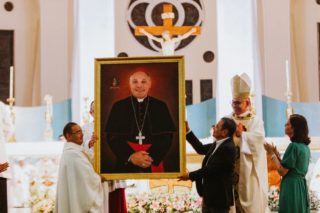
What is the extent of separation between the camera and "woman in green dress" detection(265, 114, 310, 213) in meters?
7.21

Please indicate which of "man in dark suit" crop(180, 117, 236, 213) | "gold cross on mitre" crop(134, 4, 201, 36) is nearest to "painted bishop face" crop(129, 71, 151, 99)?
"man in dark suit" crop(180, 117, 236, 213)

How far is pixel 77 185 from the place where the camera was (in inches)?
285

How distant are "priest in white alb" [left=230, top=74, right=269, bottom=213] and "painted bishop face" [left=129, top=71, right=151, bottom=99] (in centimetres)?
104

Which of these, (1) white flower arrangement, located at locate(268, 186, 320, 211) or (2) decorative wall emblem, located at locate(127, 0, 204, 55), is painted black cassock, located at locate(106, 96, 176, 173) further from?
(2) decorative wall emblem, located at locate(127, 0, 204, 55)

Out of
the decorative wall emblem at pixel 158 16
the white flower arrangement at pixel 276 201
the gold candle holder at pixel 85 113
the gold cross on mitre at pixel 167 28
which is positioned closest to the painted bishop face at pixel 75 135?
the white flower arrangement at pixel 276 201

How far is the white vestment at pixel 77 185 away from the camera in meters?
7.22

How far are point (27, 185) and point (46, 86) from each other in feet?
13.2

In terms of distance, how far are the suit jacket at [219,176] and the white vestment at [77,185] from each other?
1.17m

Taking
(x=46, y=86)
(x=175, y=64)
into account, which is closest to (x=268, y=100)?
(x=46, y=86)

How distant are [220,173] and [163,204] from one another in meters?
2.88

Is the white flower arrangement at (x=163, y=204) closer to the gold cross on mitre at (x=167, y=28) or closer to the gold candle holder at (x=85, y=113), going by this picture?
the gold candle holder at (x=85, y=113)

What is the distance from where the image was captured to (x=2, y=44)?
49.3ft

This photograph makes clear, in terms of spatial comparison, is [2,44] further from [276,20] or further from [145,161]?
[145,161]

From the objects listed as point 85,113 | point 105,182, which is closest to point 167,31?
point 85,113
